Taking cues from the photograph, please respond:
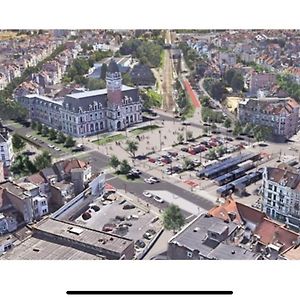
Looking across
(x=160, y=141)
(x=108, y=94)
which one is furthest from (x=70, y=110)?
(x=160, y=141)

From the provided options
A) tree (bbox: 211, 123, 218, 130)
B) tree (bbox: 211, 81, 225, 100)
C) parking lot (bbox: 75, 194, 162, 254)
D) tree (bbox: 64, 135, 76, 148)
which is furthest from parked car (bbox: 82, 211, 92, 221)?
tree (bbox: 211, 81, 225, 100)

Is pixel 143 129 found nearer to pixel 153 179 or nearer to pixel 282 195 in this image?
pixel 153 179

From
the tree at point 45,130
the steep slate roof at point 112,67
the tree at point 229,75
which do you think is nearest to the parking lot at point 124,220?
the tree at point 45,130

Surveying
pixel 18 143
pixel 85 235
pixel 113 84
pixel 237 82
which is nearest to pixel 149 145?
pixel 113 84

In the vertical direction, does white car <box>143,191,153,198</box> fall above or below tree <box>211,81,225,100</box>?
below

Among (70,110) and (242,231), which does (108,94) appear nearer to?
(70,110)

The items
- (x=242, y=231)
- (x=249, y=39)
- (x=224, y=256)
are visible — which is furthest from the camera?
(x=249, y=39)

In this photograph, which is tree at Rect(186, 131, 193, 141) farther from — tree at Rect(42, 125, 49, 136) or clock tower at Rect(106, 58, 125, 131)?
tree at Rect(42, 125, 49, 136)
